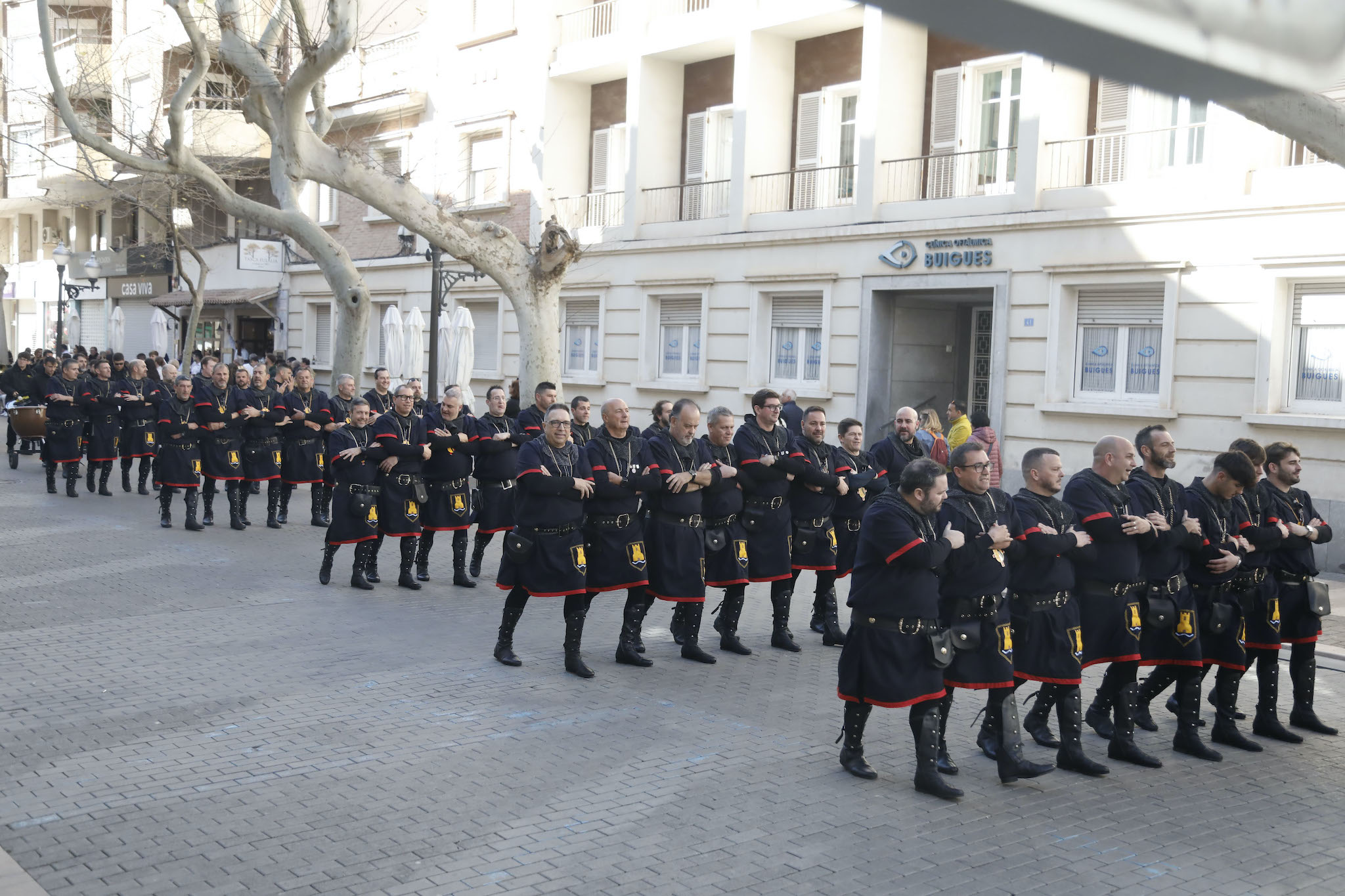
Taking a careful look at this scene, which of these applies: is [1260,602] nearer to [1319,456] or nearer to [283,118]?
[1319,456]

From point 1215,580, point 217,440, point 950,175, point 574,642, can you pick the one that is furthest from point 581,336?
point 1215,580

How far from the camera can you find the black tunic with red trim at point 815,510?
33.8 ft

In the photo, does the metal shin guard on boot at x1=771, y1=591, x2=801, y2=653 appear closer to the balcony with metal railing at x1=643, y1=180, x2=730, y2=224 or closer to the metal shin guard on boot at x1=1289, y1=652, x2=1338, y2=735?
the metal shin guard on boot at x1=1289, y1=652, x2=1338, y2=735

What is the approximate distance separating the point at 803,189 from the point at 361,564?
42.5ft

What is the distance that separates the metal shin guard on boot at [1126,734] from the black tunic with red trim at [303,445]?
37.1ft

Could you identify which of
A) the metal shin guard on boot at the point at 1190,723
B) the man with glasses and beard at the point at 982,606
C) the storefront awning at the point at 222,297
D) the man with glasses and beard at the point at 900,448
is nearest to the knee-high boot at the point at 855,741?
the man with glasses and beard at the point at 982,606

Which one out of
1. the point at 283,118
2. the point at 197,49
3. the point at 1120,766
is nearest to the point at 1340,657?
the point at 1120,766

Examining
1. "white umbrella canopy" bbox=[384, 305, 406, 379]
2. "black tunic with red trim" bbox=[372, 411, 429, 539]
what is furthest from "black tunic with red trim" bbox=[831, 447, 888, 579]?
"white umbrella canopy" bbox=[384, 305, 406, 379]

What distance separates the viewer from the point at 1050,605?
6.81 meters

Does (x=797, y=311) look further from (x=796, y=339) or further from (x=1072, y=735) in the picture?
(x=1072, y=735)

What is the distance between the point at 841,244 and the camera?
2022 cm

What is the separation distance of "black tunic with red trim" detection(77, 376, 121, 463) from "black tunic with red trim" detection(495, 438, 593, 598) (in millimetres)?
11958

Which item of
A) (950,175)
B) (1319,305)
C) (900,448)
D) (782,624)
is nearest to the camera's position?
A: (782,624)

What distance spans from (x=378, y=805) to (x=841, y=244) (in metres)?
15.8
